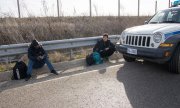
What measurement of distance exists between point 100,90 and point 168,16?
3.60 meters

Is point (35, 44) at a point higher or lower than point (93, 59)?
higher

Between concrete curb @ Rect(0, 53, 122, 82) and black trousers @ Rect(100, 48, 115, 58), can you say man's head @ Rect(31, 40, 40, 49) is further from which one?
black trousers @ Rect(100, 48, 115, 58)

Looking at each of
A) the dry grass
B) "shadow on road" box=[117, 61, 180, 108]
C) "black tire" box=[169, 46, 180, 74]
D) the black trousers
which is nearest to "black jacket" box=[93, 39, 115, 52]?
the black trousers

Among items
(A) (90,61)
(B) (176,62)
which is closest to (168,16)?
(B) (176,62)

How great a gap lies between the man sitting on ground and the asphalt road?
1.35 m

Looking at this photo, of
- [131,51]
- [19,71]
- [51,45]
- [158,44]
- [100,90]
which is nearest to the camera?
[100,90]

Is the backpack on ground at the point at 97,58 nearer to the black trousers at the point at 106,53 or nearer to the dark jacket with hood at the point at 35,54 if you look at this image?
the black trousers at the point at 106,53

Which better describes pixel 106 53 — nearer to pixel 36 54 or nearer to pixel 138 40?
pixel 138 40

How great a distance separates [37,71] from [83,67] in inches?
56.0

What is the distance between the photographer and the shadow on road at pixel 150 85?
Answer: 4.04 m

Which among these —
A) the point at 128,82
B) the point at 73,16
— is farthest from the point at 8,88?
the point at 73,16

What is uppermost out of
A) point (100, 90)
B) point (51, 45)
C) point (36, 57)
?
point (51, 45)

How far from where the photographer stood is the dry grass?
944 cm

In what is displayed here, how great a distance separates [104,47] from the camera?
7.80 m
